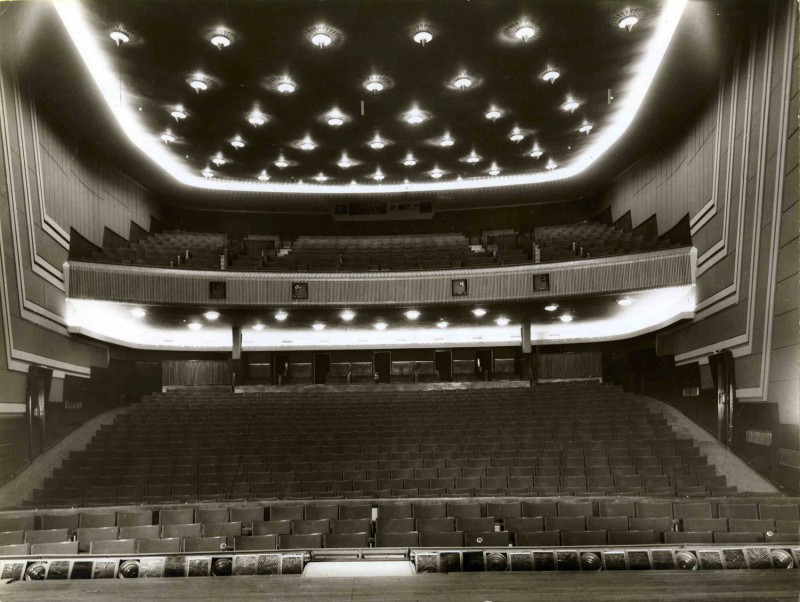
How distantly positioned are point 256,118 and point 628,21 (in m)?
4.83

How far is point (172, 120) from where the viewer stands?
332 inches

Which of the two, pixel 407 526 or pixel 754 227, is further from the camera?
pixel 754 227

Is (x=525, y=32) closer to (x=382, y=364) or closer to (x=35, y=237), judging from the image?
(x=35, y=237)

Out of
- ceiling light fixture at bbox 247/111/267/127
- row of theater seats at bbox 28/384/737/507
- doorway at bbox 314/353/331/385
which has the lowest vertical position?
row of theater seats at bbox 28/384/737/507

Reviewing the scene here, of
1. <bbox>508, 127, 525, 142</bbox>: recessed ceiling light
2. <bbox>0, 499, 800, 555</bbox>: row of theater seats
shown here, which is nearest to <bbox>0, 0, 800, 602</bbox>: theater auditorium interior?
<bbox>0, 499, 800, 555</bbox>: row of theater seats

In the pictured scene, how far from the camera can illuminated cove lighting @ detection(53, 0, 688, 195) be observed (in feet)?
21.0

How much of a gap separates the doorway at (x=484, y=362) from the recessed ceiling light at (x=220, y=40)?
24.7ft

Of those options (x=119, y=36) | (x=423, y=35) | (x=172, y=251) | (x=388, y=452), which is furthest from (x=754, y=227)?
(x=172, y=251)

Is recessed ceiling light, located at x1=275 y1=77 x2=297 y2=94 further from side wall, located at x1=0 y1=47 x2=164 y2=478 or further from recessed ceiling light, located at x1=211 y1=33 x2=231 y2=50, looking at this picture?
side wall, located at x1=0 y1=47 x2=164 y2=478

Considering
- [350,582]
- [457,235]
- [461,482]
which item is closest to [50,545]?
[350,582]

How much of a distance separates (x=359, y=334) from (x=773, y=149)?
7.95 metres

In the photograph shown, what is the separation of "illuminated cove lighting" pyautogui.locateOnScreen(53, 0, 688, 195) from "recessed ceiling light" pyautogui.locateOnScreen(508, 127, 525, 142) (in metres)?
1.22

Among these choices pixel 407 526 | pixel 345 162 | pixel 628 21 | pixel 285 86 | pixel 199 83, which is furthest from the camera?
pixel 345 162

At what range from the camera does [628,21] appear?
626cm
